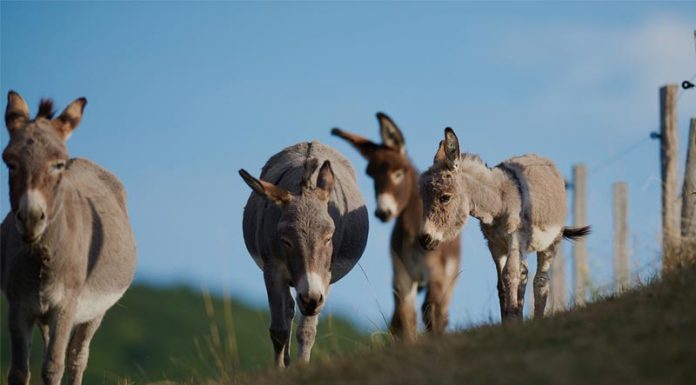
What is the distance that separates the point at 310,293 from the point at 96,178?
9.72ft

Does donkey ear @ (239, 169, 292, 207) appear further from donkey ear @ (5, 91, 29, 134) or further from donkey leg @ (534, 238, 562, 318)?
donkey leg @ (534, 238, 562, 318)

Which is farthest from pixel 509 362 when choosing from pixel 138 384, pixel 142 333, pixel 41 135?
pixel 142 333

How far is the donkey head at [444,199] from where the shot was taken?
348 inches

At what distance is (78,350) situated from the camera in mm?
9234

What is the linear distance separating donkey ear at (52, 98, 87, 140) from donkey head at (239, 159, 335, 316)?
153 centimetres

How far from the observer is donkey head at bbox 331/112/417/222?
8742mm

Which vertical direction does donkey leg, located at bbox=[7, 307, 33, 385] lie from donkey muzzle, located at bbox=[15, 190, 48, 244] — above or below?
below

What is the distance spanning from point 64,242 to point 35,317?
69cm

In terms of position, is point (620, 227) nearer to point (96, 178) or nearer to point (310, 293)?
point (310, 293)

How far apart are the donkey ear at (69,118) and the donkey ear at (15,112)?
0.90ft

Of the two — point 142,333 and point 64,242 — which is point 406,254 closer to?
point 64,242

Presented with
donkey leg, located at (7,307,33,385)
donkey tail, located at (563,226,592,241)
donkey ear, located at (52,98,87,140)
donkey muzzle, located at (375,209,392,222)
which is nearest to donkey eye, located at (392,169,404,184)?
donkey muzzle, located at (375,209,392,222)

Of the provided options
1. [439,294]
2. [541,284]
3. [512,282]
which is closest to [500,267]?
[512,282]

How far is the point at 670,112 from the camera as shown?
13.6 meters
